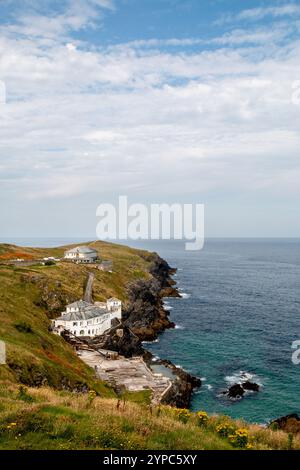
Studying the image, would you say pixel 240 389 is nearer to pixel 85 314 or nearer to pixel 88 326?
pixel 88 326

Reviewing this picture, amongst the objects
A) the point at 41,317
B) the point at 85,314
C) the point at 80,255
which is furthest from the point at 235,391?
the point at 80,255

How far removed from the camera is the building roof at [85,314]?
241 ft

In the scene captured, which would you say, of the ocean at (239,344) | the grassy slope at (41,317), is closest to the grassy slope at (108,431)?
the grassy slope at (41,317)

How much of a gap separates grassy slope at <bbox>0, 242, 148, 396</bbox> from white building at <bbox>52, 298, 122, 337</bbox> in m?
2.87

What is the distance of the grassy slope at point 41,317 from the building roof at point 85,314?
360cm

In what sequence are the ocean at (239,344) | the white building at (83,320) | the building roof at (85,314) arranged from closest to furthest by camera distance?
1. the ocean at (239,344)
2. the white building at (83,320)
3. the building roof at (85,314)

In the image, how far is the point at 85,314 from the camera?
75.1 meters

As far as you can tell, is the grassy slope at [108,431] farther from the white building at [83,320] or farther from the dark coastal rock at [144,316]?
the dark coastal rock at [144,316]

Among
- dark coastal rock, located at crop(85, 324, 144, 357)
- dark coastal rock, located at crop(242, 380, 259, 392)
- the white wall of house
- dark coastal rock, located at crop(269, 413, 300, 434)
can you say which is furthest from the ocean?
the white wall of house

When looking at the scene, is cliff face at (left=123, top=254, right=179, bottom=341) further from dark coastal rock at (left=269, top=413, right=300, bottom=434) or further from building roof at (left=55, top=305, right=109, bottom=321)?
dark coastal rock at (left=269, top=413, right=300, bottom=434)

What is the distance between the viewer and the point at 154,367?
67.8 m
